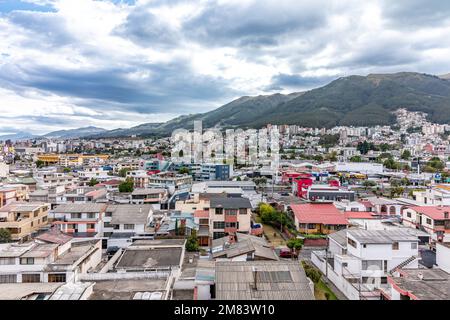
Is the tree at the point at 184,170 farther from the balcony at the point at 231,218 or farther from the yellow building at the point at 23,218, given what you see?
the balcony at the point at 231,218

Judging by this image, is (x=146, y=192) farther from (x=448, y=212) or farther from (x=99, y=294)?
(x=448, y=212)

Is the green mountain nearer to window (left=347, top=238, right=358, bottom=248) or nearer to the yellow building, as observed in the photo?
the yellow building

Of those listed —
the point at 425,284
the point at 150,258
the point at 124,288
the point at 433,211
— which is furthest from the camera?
the point at 433,211

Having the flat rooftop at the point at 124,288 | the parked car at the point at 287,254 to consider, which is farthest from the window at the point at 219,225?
the flat rooftop at the point at 124,288

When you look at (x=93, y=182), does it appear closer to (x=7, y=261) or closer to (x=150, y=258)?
(x=7, y=261)

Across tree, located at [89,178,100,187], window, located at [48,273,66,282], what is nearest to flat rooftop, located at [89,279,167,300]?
window, located at [48,273,66,282]

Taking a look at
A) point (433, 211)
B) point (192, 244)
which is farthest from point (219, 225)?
point (433, 211)

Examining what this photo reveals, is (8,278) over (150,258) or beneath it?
A: beneath
